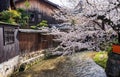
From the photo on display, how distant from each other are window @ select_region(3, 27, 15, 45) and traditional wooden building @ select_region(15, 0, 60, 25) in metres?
11.7

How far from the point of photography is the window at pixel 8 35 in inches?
542

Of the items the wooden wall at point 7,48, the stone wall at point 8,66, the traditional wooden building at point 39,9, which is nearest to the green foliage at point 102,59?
the stone wall at point 8,66

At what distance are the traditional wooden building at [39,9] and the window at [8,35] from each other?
38.3 feet

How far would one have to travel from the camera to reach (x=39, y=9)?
28.0 m

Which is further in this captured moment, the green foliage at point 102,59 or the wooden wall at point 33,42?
the wooden wall at point 33,42

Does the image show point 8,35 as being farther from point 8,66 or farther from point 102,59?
point 102,59

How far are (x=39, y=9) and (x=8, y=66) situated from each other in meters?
15.2

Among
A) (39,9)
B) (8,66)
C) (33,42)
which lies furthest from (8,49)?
(39,9)

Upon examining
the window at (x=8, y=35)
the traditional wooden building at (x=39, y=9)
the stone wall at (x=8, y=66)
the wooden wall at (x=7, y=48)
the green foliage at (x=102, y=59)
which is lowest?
the stone wall at (x=8, y=66)

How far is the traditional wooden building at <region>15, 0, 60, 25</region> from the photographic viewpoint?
2698 centimetres

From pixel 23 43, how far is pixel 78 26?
21.9ft

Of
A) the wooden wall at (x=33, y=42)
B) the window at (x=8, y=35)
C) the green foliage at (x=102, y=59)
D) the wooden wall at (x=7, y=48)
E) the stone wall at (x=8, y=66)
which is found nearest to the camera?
the stone wall at (x=8, y=66)

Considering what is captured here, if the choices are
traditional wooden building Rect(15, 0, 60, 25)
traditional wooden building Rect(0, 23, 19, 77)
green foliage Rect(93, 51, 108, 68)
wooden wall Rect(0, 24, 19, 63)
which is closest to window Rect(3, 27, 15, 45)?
traditional wooden building Rect(0, 23, 19, 77)

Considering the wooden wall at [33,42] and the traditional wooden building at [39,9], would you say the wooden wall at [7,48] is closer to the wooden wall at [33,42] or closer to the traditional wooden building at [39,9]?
the wooden wall at [33,42]
